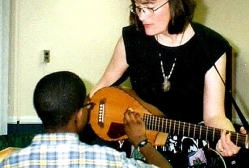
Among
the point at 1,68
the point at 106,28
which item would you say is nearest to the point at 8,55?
the point at 1,68

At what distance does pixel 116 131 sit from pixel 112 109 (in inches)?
4.3

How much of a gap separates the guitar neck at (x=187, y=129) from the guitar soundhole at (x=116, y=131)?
6.1 inches

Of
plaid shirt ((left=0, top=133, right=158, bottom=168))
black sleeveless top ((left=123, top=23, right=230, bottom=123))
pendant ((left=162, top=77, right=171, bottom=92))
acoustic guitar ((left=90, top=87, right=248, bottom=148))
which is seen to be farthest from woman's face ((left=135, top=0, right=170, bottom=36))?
plaid shirt ((left=0, top=133, right=158, bottom=168))

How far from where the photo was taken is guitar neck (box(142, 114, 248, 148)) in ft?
5.73

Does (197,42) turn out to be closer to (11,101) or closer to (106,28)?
(106,28)

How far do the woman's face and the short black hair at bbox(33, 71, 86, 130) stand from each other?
0.73 meters

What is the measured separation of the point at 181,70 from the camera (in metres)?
2.00

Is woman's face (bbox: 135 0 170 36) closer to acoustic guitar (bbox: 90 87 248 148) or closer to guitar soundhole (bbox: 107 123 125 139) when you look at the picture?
acoustic guitar (bbox: 90 87 248 148)

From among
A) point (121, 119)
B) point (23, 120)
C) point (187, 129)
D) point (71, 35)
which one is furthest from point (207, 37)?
point (23, 120)

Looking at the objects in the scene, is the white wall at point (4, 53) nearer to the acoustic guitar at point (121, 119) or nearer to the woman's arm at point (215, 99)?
the acoustic guitar at point (121, 119)

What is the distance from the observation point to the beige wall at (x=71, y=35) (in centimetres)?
319

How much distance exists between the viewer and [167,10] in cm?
197

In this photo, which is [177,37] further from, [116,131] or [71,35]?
[71,35]

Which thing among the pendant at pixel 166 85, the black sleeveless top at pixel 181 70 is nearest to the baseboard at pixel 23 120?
the black sleeveless top at pixel 181 70
